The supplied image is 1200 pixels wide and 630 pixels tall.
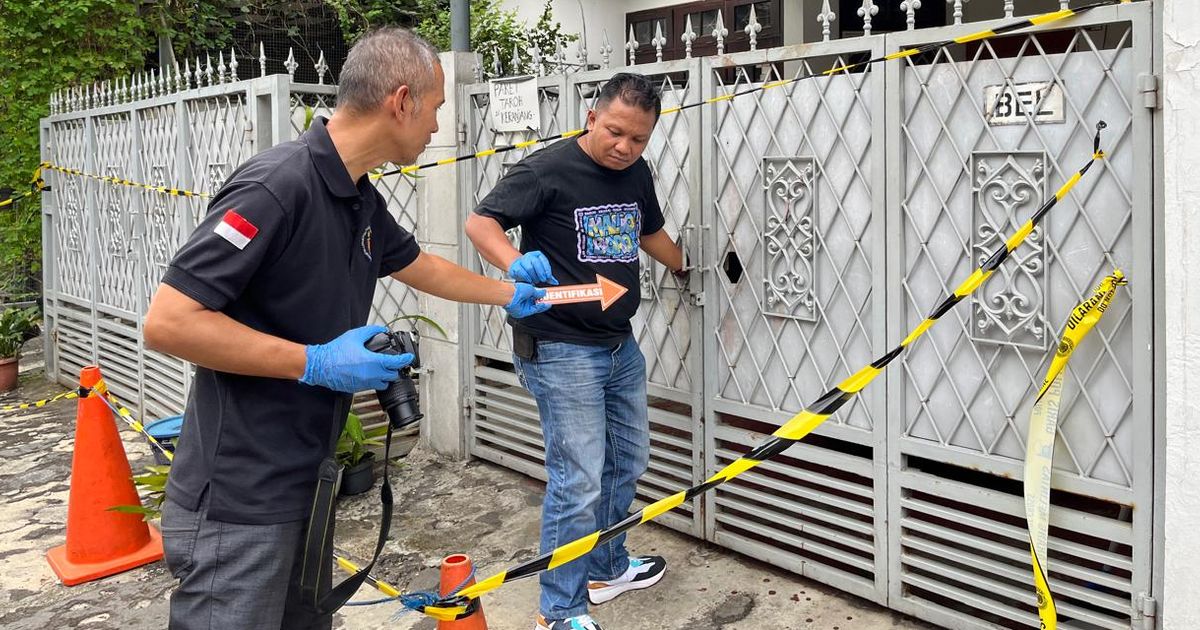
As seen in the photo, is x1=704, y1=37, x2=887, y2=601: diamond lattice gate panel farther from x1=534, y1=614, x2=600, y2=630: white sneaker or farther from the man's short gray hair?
the man's short gray hair

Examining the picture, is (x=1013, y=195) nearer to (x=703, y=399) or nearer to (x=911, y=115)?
(x=911, y=115)

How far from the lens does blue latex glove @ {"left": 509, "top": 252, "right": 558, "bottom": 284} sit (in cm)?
353

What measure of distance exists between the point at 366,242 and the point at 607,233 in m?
1.38

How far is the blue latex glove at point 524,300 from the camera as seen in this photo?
11.1 ft

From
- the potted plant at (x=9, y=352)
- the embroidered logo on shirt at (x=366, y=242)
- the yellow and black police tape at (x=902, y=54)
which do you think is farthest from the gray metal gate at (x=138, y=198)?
the embroidered logo on shirt at (x=366, y=242)

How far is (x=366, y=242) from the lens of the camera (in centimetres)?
279

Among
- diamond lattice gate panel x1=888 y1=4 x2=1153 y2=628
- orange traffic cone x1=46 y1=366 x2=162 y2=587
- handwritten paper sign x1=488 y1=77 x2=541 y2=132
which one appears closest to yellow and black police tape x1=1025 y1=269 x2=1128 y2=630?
diamond lattice gate panel x1=888 y1=4 x2=1153 y2=628

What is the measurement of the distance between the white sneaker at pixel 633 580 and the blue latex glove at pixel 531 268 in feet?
4.85

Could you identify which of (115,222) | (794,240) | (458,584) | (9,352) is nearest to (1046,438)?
(794,240)

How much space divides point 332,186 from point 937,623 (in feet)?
9.19

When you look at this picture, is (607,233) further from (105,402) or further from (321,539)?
(105,402)

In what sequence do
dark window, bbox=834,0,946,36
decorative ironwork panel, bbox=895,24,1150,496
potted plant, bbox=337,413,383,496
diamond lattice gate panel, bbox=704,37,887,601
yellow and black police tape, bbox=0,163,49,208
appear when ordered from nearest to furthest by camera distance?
decorative ironwork panel, bbox=895,24,1150,496
diamond lattice gate panel, bbox=704,37,887,601
potted plant, bbox=337,413,383,496
dark window, bbox=834,0,946,36
yellow and black police tape, bbox=0,163,49,208

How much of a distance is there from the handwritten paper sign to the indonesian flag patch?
10.8 feet

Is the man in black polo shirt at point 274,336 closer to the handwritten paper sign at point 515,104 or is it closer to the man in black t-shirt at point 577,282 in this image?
the man in black t-shirt at point 577,282
